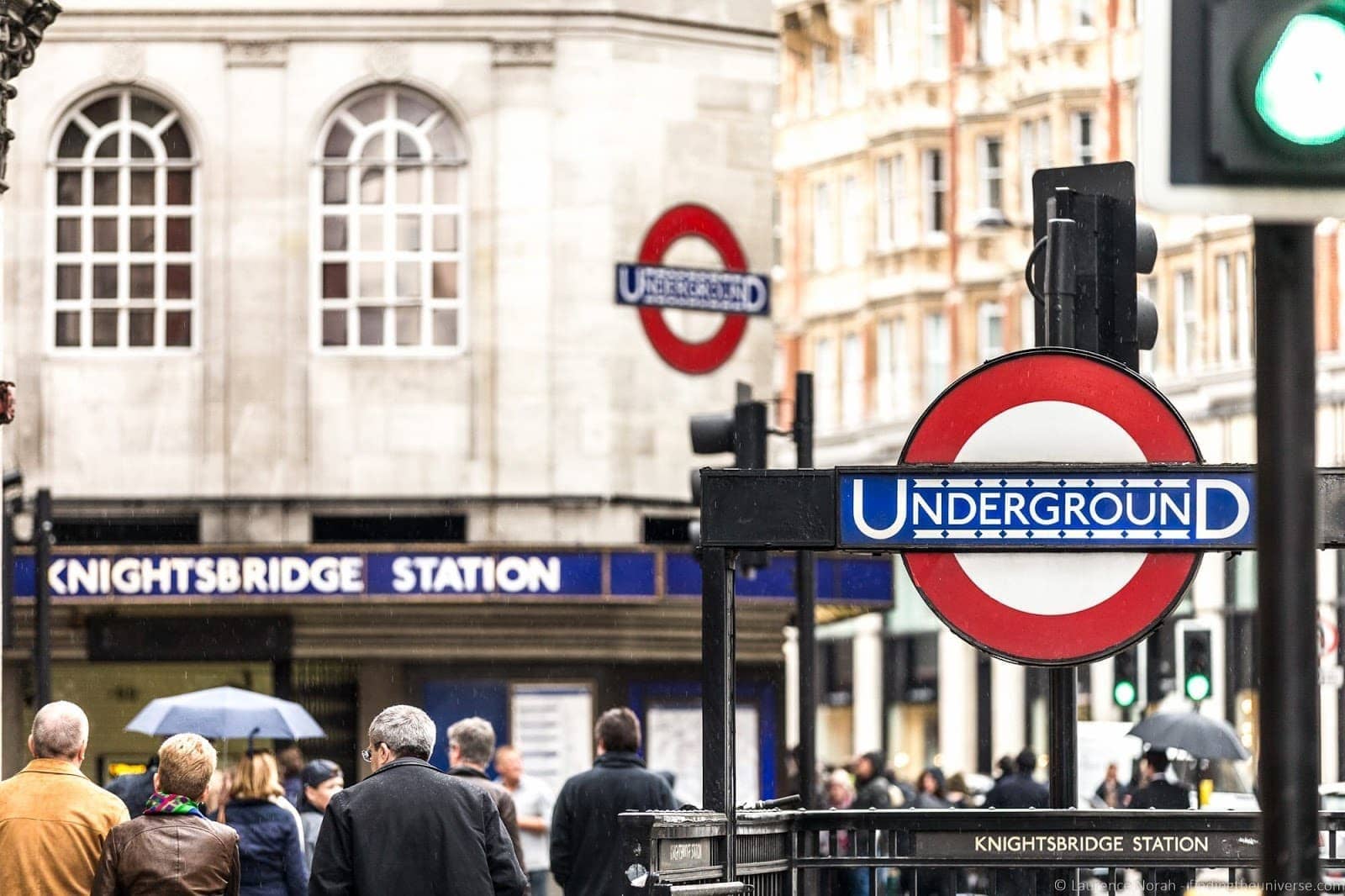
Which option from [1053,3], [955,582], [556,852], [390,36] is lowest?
[556,852]

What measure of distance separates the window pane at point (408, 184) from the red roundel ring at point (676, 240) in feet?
7.10

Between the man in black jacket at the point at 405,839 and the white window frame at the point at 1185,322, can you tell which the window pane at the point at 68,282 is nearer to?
the man in black jacket at the point at 405,839

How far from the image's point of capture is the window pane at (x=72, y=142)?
2734 centimetres

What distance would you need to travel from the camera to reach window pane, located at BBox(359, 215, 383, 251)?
90.5 feet

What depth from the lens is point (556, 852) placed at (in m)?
13.6

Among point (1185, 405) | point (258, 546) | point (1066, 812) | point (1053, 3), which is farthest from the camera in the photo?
point (1053, 3)

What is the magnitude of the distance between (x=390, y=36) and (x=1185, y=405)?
30.1 m

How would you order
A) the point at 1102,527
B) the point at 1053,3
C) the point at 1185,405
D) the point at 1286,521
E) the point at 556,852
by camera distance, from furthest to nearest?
the point at 1053,3 < the point at 1185,405 < the point at 556,852 < the point at 1102,527 < the point at 1286,521

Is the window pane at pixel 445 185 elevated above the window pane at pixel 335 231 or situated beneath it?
elevated above

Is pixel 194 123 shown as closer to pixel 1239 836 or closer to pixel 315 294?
pixel 315 294

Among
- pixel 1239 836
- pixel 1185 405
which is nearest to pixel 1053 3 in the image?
pixel 1185 405

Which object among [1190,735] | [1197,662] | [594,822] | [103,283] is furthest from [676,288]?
[594,822]

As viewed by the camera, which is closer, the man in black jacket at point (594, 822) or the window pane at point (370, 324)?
the man in black jacket at point (594, 822)

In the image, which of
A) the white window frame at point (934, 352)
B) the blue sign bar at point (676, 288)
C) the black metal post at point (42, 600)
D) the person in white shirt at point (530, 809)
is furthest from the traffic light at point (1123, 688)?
the white window frame at point (934, 352)
